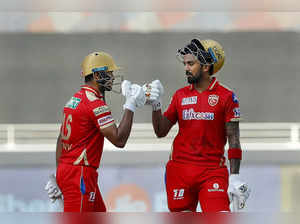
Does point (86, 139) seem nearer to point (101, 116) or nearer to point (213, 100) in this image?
point (101, 116)

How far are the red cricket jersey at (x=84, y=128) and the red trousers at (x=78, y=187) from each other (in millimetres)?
38

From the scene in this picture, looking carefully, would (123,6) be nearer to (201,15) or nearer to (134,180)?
(201,15)

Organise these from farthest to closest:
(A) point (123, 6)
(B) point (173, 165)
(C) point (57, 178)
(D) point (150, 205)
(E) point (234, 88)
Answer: (E) point (234, 88) → (A) point (123, 6) → (D) point (150, 205) → (B) point (173, 165) → (C) point (57, 178)

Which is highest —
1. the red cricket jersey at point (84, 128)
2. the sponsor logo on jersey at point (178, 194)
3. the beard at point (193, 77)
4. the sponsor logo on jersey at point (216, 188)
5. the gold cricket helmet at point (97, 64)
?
the gold cricket helmet at point (97, 64)

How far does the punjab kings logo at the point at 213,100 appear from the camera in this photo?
3535 millimetres

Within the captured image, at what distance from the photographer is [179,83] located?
9.42 metres

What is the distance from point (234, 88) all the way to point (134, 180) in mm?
2055

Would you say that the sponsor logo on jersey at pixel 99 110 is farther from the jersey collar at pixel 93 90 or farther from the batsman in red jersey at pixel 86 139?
the jersey collar at pixel 93 90

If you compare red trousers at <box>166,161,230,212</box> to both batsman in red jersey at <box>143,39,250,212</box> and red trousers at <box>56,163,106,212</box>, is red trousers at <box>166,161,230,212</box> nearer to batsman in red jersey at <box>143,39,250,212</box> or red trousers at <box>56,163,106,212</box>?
batsman in red jersey at <box>143,39,250,212</box>

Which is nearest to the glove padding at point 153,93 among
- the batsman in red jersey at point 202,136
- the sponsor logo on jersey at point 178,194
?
the batsman in red jersey at point 202,136

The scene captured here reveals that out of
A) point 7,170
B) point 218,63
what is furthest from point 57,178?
point 7,170

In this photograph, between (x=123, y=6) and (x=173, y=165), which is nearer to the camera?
(x=173, y=165)

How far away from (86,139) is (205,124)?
67cm

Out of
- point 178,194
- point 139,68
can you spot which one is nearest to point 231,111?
point 178,194
